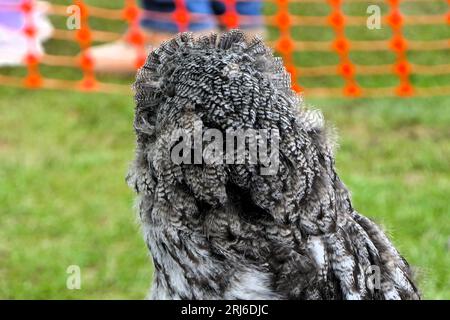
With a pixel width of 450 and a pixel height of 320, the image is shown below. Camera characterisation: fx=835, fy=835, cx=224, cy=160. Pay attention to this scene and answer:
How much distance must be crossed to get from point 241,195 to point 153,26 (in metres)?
7.07

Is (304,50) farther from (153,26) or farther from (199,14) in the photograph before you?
(153,26)

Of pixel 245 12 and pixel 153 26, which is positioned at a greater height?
pixel 245 12

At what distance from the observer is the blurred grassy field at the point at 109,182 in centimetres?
549

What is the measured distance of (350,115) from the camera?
8094 mm

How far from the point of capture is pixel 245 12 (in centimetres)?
962

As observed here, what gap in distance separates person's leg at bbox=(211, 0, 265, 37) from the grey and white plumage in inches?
261

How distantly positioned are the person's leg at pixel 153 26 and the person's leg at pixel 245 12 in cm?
10

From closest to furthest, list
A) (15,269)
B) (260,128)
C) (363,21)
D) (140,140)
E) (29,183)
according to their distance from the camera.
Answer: (260,128) → (140,140) → (15,269) → (29,183) → (363,21)

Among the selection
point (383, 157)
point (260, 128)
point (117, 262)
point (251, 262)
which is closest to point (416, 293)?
point (251, 262)

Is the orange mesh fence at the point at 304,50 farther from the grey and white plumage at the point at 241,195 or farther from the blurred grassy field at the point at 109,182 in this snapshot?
the grey and white plumage at the point at 241,195

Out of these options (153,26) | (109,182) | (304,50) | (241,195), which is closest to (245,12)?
(304,50)

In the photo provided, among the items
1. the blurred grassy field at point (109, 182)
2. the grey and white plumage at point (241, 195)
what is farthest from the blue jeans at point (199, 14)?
the grey and white plumage at point (241, 195)

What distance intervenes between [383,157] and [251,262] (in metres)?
4.73

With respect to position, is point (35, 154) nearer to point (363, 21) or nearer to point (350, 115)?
point (350, 115)
